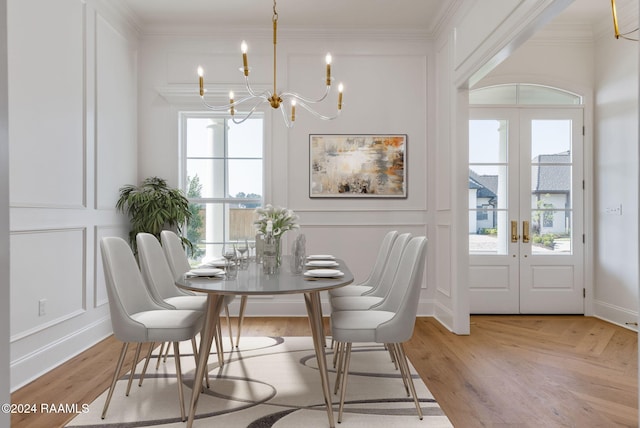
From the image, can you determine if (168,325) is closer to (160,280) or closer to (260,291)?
(260,291)

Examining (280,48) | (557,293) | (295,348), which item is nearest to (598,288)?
(557,293)

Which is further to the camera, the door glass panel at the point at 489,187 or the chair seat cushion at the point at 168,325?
the door glass panel at the point at 489,187

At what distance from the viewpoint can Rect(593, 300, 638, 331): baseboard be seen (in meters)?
4.41

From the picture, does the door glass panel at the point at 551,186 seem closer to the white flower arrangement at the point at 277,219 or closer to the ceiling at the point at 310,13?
the ceiling at the point at 310,13

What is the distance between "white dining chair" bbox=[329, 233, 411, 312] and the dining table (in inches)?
18.8

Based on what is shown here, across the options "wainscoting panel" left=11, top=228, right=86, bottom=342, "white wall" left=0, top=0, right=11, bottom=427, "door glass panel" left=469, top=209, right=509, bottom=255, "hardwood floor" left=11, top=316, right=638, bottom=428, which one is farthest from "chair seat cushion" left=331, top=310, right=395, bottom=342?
"door glass panel" left=469, top=209, right=509, bottom=255

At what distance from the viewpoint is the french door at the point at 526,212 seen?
499 cm

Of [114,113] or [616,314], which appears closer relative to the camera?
[114,113]

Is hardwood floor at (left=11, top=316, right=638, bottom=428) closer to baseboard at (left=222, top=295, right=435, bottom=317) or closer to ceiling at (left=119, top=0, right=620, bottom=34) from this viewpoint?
baseboard at (left=222, top=295, right=435, bottom=317)

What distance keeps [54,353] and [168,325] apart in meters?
1.45

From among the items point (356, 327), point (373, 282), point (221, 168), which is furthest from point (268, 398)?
point (221, 168)

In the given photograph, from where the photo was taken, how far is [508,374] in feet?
10.3

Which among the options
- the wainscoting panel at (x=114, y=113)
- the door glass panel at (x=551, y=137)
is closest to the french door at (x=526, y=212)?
the door glass panel at (x=551, y=137)

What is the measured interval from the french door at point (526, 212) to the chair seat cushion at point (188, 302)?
309 centimetres
